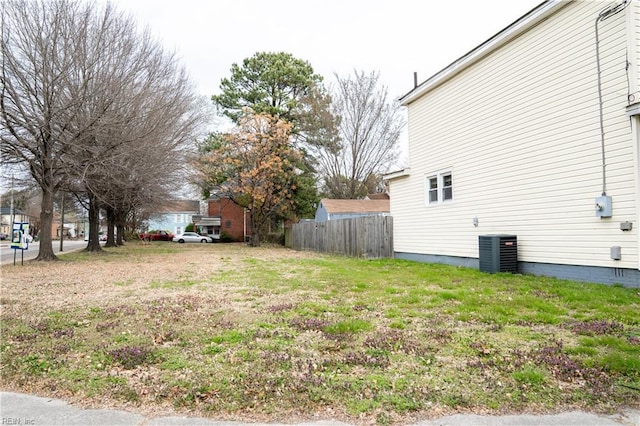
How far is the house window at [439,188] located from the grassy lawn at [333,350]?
5.64 m

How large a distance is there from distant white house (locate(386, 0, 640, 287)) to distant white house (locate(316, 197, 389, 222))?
52.5 ft

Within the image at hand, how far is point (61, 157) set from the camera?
13.8m

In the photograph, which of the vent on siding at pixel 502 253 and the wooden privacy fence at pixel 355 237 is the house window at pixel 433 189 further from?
the vent on siding at pixel 502 253

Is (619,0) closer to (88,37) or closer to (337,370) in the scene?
(337,370)

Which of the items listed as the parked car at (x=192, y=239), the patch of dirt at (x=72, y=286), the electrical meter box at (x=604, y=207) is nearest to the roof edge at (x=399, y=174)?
the electrical meter box at (x=604, y=207)

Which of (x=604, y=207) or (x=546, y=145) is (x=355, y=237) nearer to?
(x=546, y=145)

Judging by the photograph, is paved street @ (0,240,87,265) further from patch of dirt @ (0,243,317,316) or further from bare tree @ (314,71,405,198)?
bare tree @ (314,71,405,198)

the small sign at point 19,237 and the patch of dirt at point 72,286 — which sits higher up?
the small sign at point 19,237

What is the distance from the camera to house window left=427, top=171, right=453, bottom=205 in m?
12.8

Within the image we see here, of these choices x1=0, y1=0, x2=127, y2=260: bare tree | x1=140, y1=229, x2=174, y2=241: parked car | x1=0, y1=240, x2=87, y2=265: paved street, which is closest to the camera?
x1=0, y1=0, x2=127, y2=260: bare tree

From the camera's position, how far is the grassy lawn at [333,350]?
306 centimetres

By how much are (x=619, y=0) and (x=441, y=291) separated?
6690mm

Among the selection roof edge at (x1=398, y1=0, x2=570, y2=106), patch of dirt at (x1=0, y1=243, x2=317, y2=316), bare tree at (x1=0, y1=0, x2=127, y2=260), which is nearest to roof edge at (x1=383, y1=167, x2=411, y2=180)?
roof edge at (x1=398, y1=0, x2=570, y2=106)

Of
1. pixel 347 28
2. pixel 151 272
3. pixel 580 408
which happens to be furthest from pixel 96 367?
pixel 347 28
